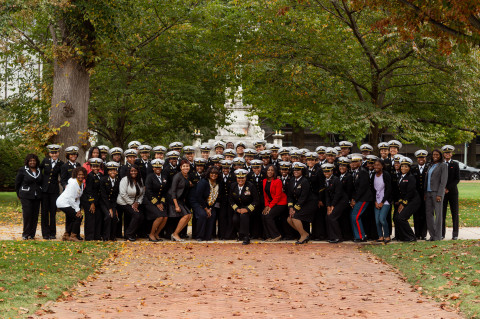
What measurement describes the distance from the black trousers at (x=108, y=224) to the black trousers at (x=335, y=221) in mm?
5122

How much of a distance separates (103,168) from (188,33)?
1370 cm

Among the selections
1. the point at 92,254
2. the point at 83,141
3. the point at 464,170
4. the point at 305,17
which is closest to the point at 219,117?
the point at 305,17

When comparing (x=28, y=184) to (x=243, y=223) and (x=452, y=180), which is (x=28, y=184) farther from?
(x=452, y=180)

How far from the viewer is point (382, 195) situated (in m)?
14.5

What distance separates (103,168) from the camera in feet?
50.7

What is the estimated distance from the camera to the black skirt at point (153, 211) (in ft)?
49.2

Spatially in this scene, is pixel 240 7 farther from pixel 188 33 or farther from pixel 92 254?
pixel 92 254

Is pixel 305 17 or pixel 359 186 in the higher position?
pixel 305 17

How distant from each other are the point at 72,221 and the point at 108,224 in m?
0.86

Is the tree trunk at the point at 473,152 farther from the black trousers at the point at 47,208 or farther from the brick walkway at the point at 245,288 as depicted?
the black trousers at the point at 47,208

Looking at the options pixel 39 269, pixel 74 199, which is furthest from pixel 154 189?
pixel 39 269

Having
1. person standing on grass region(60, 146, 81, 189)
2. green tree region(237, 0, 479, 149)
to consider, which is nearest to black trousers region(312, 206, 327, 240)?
person standing on grass region(60, 146, 81, 189)

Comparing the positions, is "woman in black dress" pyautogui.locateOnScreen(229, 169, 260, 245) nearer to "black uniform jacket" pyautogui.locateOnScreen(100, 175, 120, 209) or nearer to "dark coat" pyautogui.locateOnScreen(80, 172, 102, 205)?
"black uniform jacket" pyautogui.locateOnScreen(100, 175, 120, 209)

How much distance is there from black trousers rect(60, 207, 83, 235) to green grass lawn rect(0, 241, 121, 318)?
0.79m
